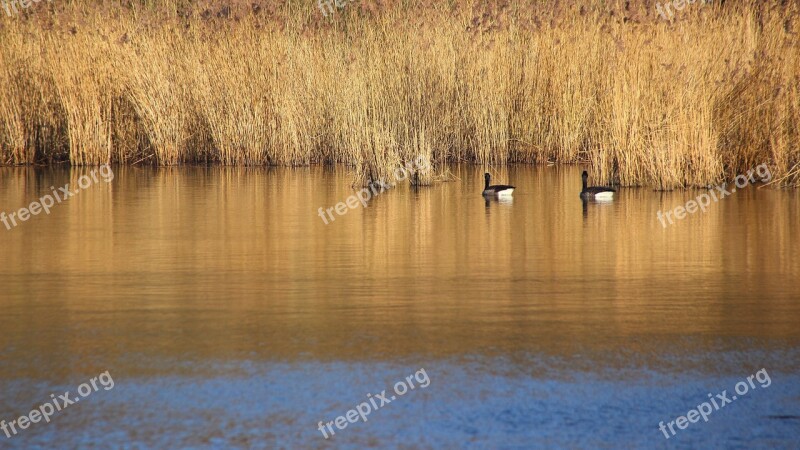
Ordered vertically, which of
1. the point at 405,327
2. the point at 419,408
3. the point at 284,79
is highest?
the point at 284,79

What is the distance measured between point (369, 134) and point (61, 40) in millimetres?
5967

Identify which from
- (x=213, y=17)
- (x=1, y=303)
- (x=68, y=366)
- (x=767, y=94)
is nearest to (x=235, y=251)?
(x=1, y=303)

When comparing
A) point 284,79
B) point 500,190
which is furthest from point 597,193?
point 284,79

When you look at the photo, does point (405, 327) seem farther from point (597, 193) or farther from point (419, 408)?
point (597, 193)

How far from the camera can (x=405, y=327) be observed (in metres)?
6.13

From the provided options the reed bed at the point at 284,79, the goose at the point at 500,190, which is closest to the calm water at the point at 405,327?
the goose at the point at 500,190

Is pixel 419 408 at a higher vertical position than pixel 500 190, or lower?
lower

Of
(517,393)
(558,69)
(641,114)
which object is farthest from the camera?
(558,69)

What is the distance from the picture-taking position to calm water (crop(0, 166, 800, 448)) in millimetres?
4695

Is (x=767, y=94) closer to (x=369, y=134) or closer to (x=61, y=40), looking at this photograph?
(x=369, y=134)

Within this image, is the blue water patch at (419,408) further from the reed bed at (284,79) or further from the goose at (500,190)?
the reed bed at (284,79)

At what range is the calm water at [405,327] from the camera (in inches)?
185

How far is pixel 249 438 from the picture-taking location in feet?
14.8

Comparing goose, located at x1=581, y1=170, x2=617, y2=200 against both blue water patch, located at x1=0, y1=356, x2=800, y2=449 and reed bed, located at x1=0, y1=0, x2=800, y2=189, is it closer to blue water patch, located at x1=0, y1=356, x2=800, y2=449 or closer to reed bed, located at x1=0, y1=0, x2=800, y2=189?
reed bed, located at x1=0, y1=0, x2=800, y2=189
